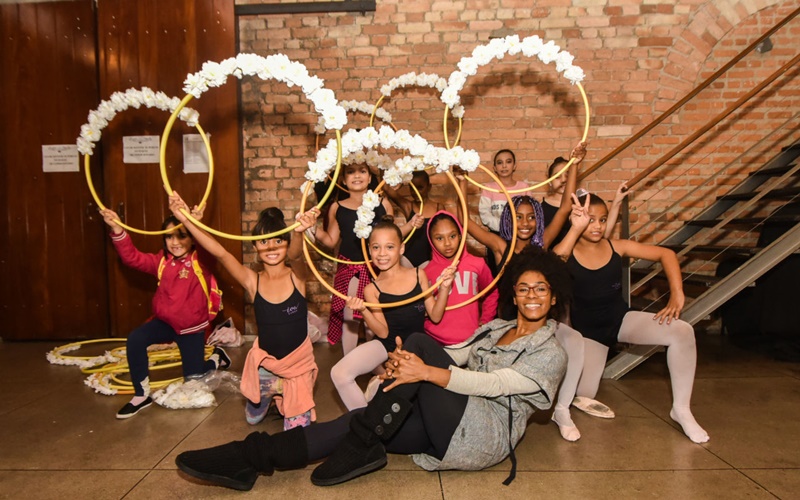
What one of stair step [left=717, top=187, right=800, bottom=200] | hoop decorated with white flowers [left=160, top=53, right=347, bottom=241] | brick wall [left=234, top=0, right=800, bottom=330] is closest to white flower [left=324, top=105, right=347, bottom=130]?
hoop decorated with white flowers [left=160, top=53, right=347, bottom=241]

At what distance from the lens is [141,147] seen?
5.58m

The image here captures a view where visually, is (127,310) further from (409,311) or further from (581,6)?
(581,6)

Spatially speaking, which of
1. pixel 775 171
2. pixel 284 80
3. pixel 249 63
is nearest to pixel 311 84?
pixel 284 80

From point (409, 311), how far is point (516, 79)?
3.26 m

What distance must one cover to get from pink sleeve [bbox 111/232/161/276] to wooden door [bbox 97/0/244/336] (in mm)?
1587

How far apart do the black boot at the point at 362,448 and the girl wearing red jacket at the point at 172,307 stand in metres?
1.81

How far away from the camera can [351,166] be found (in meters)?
4.20

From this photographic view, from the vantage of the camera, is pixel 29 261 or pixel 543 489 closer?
pixel 543 489

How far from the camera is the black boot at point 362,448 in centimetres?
236

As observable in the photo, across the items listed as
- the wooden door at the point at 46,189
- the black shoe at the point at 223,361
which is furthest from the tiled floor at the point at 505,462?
the wooden door at the point at 46,189

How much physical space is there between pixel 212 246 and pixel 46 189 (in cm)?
365

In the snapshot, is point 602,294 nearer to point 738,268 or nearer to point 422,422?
point 738,268

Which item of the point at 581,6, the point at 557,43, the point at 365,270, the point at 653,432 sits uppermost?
the point at 581,6

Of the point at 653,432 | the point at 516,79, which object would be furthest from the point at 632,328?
the point at 516,79
